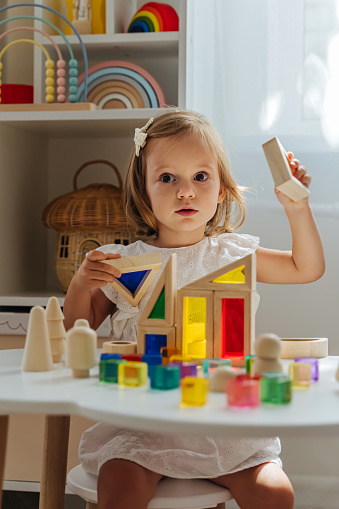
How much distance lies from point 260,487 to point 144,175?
71 centimetres

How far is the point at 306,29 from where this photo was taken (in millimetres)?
1744

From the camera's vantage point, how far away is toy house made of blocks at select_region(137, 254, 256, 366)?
872 mm

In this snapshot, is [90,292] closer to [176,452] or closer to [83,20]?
[176,452]

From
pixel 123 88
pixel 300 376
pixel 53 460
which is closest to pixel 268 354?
pixel 300 376

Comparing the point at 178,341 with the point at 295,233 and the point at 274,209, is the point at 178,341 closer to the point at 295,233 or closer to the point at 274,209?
the point at 295,233

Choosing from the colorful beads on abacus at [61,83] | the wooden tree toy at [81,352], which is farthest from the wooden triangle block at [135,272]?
the colorful beads on abacus at [61,83]

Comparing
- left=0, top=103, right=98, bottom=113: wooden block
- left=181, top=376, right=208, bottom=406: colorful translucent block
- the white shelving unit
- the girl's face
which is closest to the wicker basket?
the white shelving unit

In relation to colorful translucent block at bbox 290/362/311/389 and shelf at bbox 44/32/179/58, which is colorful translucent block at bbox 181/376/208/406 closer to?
colorful translucent block at bbox 290/362/311/389

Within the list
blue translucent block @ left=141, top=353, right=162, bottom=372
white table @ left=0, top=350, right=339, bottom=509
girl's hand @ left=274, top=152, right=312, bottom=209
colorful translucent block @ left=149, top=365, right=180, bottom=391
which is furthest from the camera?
girl's hand @ left=274, top=152, right=312, bottom=209

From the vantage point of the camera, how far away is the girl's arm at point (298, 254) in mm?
1206

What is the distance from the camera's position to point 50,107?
159 cm

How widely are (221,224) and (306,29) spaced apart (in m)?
0.63

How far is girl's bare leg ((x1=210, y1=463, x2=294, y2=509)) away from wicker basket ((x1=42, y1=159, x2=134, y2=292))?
811 millimetres

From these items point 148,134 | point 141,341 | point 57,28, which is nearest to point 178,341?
point 141,341
